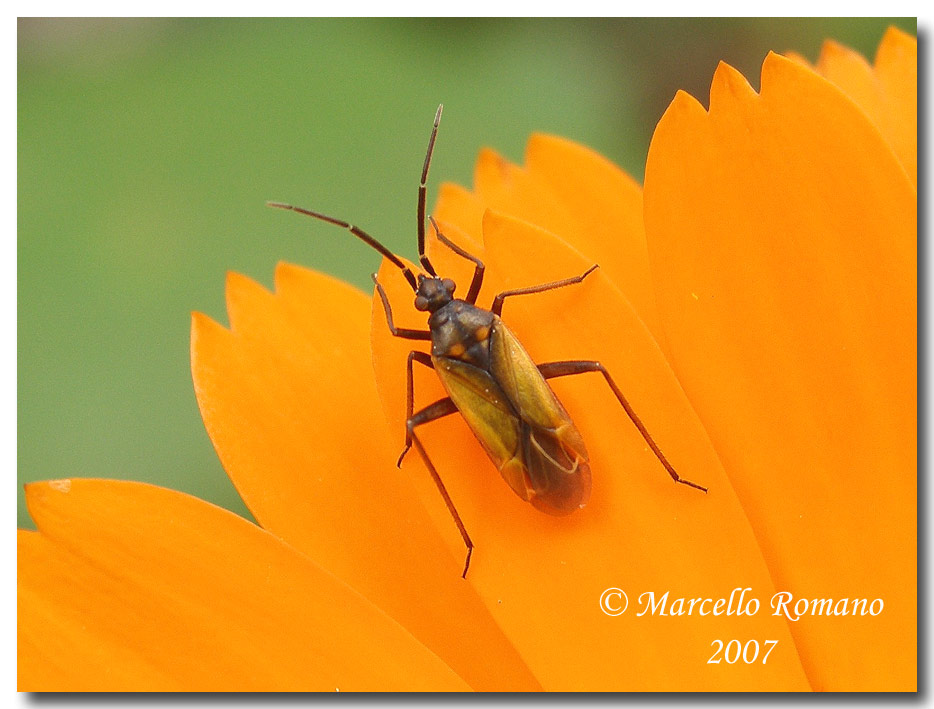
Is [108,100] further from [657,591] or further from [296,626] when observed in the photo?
[657,591]

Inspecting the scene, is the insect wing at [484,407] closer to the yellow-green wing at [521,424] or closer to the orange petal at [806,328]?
the yellow-green wing at [521,424]

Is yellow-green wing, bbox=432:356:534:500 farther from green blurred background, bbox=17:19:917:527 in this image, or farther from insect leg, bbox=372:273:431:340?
green blurred background, bbox=17:19:917:527

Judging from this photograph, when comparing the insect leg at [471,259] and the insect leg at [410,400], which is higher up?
the insect leg at [471,259]

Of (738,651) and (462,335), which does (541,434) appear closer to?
(462,335)

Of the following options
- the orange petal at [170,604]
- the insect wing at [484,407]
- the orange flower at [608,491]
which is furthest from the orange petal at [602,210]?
the orange petal at [170,604]

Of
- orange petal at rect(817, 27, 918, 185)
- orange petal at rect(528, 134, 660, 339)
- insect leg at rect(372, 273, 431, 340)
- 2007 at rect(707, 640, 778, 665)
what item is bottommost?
2007 at rect(707, 640, 778, 665)

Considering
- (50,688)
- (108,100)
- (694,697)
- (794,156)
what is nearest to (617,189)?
(794,156)

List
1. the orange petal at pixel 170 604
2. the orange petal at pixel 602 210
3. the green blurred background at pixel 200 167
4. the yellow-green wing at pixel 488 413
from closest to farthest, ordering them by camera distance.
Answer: the orange petal at pixel 170 604
the yellow-green wing at pixel 488 413
the orange petal at pixel 602 210
the green blurred background at pixel 200 167

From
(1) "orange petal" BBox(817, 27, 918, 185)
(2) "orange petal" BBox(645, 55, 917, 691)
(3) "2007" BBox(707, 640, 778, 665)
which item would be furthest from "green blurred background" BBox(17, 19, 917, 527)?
(3) "2007" BBox(707, 640, 778, 665)
